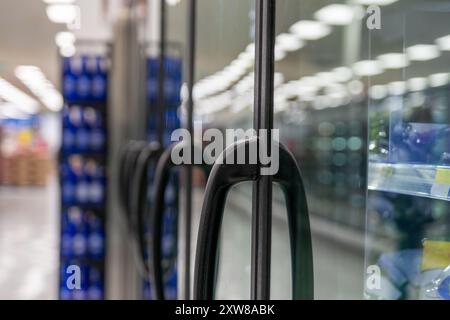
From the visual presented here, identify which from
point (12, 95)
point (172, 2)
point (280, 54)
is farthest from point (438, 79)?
point (12, 95)

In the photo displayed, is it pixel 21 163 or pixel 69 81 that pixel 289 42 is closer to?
pixel 69 81

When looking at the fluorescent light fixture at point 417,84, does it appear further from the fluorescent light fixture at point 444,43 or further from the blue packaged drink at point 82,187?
the blue packaged drink at point 82,187

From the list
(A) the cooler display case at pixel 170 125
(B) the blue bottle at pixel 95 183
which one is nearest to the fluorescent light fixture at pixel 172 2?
(A) the cooler display case at pixel 170 125

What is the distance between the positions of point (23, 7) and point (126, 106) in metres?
1.42

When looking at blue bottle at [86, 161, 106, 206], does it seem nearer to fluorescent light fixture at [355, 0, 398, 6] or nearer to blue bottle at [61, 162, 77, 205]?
blue bottle at [61, 162, 77, 205]

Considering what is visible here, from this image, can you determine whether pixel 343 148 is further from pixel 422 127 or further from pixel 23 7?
pixel 23 7

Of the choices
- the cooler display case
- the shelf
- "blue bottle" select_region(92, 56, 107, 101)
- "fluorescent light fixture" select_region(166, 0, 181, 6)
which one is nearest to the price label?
the shelf

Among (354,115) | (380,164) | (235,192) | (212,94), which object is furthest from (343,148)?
(212,94)

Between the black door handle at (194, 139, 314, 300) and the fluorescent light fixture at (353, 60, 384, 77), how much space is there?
270mm

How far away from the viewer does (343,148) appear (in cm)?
142

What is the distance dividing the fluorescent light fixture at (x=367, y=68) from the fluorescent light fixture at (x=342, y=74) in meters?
0.05

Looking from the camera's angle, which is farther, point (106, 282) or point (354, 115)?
point (106, 282)

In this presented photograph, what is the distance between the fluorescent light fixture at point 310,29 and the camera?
43.4 inches

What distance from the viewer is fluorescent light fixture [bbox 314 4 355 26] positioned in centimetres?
110
